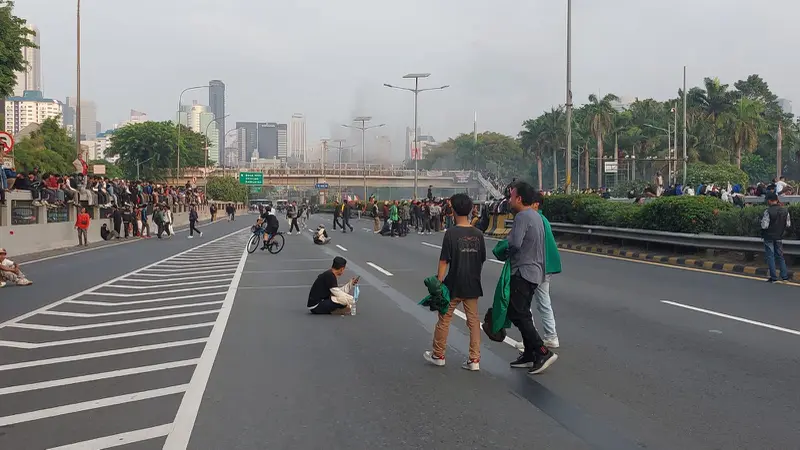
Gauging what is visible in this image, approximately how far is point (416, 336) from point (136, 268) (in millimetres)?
12692

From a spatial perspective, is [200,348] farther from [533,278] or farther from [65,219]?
[65,219]

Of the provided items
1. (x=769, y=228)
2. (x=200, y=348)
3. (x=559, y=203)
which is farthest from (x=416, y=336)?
(x=559, y=203)

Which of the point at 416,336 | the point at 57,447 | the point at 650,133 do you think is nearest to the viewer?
the point at 57,447

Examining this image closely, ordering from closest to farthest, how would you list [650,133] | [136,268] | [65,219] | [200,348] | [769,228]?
[200,348], [769,228], [136,268], [65,219], [650,133]

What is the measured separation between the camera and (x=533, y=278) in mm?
7652

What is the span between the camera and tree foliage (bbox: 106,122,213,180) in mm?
90562

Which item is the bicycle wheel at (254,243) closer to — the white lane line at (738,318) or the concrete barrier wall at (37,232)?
the concrete barrier wall at (37,232)

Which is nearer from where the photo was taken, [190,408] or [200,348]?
[190,408]

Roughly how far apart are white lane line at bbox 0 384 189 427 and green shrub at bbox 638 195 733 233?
17.4 metres

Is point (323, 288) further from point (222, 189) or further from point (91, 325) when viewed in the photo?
point (222, 189)

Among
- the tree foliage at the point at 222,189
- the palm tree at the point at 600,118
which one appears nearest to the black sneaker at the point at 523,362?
the palm tree at the point at 600,118

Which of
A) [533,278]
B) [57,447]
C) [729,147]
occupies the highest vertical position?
[729,147]

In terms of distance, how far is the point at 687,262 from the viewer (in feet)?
66.1

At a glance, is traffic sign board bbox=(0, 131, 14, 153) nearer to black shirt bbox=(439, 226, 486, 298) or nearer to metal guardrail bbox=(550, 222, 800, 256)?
metal guardrail bbox=(550, 222, 800, 256)
